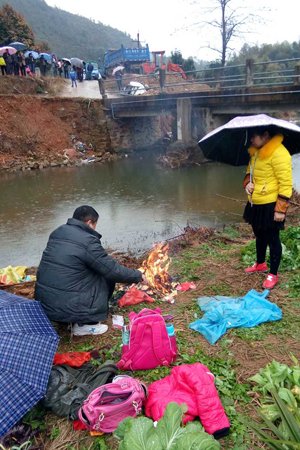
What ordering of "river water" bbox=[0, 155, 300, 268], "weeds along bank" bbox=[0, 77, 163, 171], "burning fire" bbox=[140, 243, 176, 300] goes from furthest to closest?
"weeds along bank" bbox=[0, 77, 163, 171] → "river water" bbox=[0, 155, 300, 268] → "burning fire" bbox=[140, 243, 176, 300]

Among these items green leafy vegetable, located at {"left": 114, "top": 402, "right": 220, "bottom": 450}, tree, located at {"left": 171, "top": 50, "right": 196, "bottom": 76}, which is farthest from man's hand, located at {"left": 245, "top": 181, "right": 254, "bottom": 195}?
tree, located at {"left": 171, "top": 50, "right": 196, "bottom": 76}

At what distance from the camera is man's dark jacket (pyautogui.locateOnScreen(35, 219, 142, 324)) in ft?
11.0

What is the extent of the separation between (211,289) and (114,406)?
7.73ft

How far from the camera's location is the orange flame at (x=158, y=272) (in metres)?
4.56

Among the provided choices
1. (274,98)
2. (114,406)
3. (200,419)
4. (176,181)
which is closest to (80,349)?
(114,406)

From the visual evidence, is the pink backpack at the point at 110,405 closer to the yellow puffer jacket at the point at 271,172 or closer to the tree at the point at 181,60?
the yellow puffer jacket at the point at 271,172

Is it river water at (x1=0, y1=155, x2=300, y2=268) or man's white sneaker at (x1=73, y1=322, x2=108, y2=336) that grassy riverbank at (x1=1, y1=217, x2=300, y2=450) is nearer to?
man's white sneaker at (x1=73, y1=322, x2=108, y2=336)

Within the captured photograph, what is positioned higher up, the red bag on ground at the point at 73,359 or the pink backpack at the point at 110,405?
the pink backpack at the point at 110,405

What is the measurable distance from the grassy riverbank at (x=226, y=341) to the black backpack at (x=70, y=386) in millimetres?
115

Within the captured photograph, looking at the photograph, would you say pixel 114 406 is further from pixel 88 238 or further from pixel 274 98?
pixel 274 98

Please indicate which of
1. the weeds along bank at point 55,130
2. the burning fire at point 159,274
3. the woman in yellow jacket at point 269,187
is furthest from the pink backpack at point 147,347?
the weeds along bank at point 55,130

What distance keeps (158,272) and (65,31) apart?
94.5 meters

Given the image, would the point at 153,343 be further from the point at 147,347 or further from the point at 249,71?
the point at 249,71

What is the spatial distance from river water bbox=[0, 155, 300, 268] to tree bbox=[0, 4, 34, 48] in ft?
79.9
